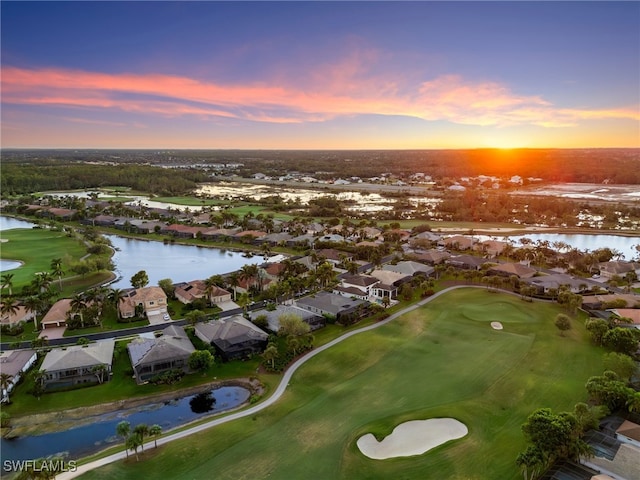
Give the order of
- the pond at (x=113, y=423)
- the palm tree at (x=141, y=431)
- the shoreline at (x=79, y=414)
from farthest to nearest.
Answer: the shoreline at (x=79, y=414), the pond at (x=113, y=423), the palm tree at (x=141, y=431)

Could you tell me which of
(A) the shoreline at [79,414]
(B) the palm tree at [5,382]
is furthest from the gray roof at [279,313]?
(B) the palm tree at [5,382]

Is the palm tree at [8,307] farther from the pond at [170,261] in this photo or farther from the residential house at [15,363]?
the pond at [170,261]

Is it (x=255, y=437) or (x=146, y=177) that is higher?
(x=146, y=177)

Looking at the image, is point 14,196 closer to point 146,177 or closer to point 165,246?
point 146,177

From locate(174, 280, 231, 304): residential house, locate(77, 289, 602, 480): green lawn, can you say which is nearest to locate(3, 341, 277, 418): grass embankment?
locate(77, 289, 602, 480): green lawn

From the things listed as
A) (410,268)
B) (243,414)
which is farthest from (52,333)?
(410,268)

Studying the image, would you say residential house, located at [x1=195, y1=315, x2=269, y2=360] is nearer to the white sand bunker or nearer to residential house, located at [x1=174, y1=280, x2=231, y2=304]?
residential house, located at [x1=174, y1=280, x2=231, y2=304]

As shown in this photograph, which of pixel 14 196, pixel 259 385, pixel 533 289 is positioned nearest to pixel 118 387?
pixel 259 385
